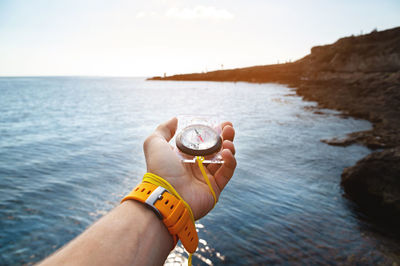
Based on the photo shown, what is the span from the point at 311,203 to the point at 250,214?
6.18 feet

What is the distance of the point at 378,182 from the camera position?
612 cm

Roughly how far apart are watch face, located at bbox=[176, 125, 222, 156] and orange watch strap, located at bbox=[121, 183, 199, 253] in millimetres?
941

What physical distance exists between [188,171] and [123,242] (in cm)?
132

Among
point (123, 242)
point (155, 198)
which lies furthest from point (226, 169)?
point (123, 242)

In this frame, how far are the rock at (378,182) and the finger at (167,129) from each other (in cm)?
573

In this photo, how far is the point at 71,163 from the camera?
10.4 meters

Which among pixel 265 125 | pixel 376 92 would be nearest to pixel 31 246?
pixel 265 125

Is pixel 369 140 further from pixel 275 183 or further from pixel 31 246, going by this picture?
pixel 31 246

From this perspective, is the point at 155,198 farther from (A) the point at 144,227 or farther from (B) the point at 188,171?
(B) the point at 188,171

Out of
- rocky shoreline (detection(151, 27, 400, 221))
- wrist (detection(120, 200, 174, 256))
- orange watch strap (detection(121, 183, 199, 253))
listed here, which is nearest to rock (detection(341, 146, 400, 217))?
rocky shoreline (detection(151, 27, 400, 221))

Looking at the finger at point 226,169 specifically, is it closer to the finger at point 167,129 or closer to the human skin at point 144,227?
the human skin at point 144,227

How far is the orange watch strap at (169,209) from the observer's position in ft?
6.49

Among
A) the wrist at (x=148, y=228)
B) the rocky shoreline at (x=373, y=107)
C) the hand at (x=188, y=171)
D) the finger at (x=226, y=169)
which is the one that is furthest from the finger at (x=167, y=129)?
the rocky shoreline at (x=373, y=107)

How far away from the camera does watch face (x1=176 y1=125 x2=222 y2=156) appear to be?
3008mm
